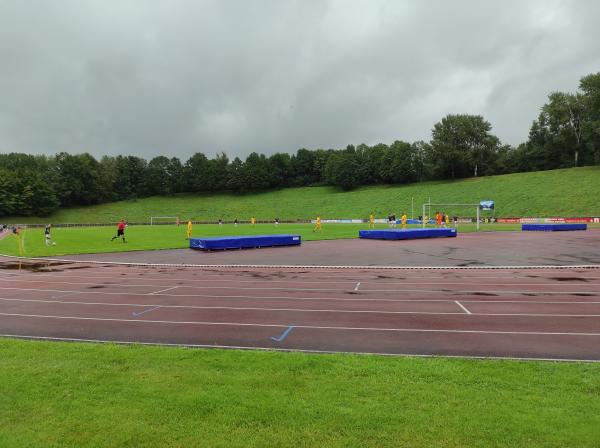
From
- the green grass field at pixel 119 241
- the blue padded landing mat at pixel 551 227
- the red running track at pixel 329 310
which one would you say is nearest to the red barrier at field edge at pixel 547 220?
the green grass field at pixel 119 241

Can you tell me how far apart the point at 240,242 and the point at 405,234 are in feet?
47.6

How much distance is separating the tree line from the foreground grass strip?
103 meters

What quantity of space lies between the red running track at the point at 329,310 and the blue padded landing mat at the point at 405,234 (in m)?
17.9

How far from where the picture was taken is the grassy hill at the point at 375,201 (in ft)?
237

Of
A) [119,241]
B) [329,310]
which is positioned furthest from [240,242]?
[329,310]

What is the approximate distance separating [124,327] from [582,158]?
119m

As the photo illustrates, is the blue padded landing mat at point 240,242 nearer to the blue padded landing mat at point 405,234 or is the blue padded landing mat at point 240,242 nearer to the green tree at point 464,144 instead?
the blue padded landing mat at point 405,234

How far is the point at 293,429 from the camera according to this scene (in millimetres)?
4238

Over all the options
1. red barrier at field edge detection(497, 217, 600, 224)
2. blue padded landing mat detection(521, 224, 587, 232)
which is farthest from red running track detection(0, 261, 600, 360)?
red barrier at field edge detection(497, 217, 600, 224)

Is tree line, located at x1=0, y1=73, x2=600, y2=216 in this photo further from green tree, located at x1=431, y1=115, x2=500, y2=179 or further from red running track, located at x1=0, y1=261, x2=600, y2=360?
red running track, located at x1=0, y1=261, x2=600, y2=360

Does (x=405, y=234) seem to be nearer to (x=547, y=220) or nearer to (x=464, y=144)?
(x=547, y=220)

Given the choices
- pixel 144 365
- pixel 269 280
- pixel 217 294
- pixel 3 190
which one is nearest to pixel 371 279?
pixel 269 280

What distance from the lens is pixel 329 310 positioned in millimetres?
10586

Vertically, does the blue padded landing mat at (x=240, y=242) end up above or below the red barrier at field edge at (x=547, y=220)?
above
